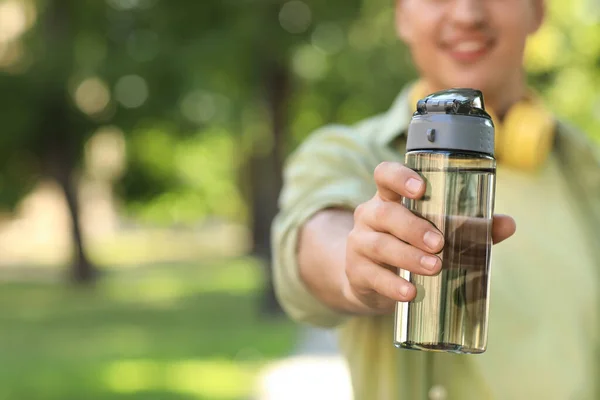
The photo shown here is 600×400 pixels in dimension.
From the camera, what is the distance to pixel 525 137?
7.54 ft

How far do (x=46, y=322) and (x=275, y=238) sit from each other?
14.0 m

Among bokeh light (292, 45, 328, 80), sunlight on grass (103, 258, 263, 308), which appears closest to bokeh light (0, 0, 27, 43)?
sunlight on grass (103, 258, 263, 308)

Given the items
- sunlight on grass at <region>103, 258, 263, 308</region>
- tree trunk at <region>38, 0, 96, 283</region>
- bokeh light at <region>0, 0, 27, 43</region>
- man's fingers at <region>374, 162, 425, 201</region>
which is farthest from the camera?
bokeh light at <region>0, 0, 27, 43</region>

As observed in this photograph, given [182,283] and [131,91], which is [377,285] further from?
[182,283]

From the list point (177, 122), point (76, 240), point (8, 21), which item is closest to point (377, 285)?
point (177, 122)

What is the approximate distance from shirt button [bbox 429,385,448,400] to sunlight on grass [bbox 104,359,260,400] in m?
6.33

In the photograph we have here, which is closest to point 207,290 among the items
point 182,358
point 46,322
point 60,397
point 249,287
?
point 249,287

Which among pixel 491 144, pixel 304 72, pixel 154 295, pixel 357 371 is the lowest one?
pixel 357 371

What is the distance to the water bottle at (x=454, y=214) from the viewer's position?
1.54 metres

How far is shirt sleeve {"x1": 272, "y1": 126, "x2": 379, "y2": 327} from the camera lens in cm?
206

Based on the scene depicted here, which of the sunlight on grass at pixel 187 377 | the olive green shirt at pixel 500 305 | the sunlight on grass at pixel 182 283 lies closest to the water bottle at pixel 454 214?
the olive green shirt at pixel 500 305

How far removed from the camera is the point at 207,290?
2075 cm

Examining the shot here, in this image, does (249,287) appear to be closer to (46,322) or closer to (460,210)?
(46,322)

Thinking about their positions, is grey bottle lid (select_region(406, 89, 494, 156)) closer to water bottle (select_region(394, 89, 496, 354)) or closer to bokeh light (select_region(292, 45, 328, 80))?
water bottle (select_region(394, 89, 496, 354))
